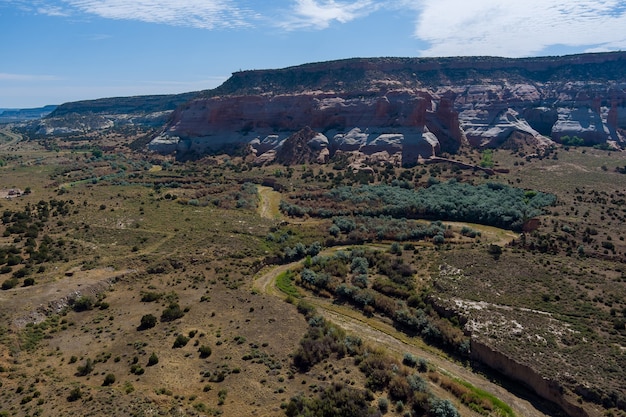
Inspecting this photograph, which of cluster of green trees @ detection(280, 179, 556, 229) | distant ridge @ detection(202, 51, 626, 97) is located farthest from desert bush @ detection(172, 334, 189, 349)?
distant ridge @ detection(202, 51, 626, 97)

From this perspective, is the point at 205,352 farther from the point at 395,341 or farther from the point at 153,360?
the point at 395,341

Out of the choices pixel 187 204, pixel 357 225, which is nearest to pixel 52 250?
pixel 187 204

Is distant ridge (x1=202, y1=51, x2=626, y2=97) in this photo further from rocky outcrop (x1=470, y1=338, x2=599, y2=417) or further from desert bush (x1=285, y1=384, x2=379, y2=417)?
desert bush (x1=285, y1=384, x2=379, y2=417)

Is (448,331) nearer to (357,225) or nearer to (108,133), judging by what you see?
(357,225)

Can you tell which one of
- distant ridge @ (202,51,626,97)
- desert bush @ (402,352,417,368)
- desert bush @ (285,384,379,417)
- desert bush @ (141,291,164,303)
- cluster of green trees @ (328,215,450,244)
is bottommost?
desert bush @ (402,352,417,368)

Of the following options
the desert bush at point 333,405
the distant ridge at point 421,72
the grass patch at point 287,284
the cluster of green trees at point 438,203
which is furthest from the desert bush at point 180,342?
the distant ridge at point 421,72

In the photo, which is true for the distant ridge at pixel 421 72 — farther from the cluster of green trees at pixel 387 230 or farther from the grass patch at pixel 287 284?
the grass patch at pixel 287 284
